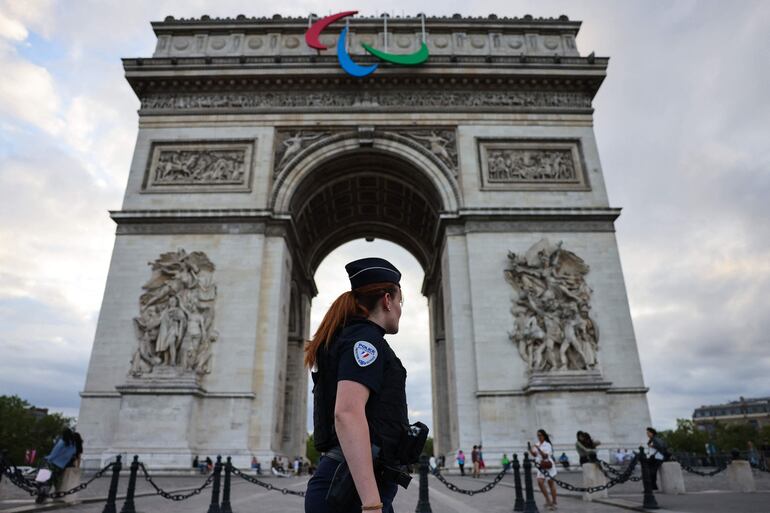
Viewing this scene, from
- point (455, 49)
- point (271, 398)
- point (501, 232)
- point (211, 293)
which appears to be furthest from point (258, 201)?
point (455, 49)

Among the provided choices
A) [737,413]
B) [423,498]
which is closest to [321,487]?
[423,498]

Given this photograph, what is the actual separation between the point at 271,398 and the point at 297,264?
26.0ft

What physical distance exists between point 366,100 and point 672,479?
17319mm

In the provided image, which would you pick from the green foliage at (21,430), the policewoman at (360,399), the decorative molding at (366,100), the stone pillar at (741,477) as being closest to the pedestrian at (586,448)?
the stone pillar at (741,477)

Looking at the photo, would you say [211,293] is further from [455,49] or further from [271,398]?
[455,49]

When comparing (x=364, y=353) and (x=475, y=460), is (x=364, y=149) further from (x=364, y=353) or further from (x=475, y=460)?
(x=364, y=353)

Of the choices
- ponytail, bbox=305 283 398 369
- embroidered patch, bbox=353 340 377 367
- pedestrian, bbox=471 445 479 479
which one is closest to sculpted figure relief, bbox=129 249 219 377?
pedestrian, bbox=471 445 479 479

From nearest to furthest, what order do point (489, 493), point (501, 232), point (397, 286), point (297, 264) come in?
1. point (397, 286)
2. point (489, 493)
3. point (501, 232)
4. point (297, 264)

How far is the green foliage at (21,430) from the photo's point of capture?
45.4m

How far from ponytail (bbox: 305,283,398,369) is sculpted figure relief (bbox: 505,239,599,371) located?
16014 mm

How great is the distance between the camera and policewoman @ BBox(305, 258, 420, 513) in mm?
1839

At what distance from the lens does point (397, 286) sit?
2.37 meters

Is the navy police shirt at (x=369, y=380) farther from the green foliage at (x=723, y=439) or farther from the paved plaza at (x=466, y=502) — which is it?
the green foliage at (x=723, y=439)

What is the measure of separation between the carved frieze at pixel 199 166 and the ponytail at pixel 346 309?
18.7 meters
